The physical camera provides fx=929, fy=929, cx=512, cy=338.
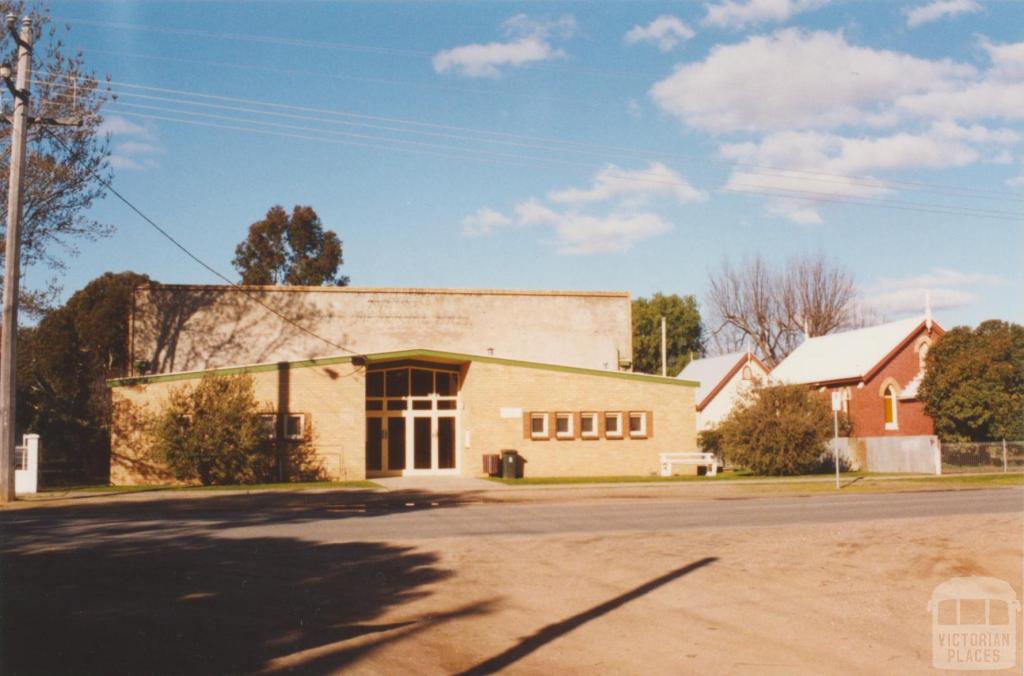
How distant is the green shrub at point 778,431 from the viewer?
32938 millimetres

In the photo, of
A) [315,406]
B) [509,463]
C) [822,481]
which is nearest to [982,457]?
[822,481]

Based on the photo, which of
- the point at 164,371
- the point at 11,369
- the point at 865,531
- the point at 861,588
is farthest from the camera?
the point at 164,371

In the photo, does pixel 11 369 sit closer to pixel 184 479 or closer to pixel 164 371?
pixel 184 479

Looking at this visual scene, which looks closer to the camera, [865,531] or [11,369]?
[865,531]

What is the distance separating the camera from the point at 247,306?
39.7 metres

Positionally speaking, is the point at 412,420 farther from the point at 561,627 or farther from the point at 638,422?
the point at 561,627

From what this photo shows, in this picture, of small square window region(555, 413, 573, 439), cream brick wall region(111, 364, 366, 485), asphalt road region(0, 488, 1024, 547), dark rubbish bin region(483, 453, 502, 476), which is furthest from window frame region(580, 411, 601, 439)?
asphalt road region(0, 488, 1024, 547)

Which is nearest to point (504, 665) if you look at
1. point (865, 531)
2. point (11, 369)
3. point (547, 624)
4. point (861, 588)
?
point (547, 624)

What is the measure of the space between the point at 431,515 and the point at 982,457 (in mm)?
25542

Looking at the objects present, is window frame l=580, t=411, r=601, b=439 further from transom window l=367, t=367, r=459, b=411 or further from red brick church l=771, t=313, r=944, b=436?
red brick church l=771, t=313, r=944, b=436

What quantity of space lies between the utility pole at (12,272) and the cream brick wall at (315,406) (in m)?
7.63

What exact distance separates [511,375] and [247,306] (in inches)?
526

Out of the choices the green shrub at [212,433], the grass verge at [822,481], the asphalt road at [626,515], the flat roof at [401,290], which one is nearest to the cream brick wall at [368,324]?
the flat roof at [401,290]

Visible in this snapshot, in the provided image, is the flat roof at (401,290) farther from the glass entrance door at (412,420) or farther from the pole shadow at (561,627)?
the pole shadow at (561,627)
